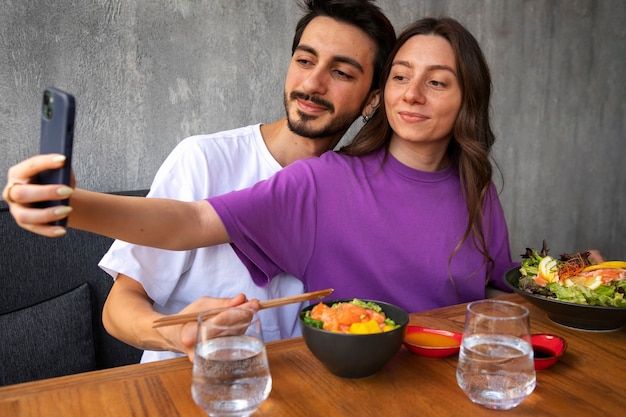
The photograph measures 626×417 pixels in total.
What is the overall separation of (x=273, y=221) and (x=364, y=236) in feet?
0.84

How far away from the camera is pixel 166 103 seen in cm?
246

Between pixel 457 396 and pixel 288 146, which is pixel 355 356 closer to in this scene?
pixel 457 396

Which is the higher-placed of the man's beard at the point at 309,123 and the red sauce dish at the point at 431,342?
the man's beard at the point at 309,123

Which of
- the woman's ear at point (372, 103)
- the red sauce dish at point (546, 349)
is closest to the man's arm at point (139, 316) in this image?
the red sauce dish at point (546, 349)

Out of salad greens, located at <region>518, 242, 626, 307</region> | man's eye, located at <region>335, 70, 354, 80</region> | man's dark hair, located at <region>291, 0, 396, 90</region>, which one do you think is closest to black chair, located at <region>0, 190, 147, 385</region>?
man's eye, located at <region>335, 70, 354, 80</region>

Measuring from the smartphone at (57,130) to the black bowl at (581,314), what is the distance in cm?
96

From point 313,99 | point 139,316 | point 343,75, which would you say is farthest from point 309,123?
point 139,316

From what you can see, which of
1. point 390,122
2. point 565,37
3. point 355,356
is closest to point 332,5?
point 390,122

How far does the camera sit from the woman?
1532mm

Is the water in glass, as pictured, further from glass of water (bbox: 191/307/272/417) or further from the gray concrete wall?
the gray concrete wall

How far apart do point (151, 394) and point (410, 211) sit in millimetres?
924

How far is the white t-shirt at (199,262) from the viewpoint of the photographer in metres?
1.47

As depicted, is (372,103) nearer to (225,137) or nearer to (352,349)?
(225,137)

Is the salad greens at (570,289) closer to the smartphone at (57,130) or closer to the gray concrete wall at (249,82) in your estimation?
the smartphone at (57,130)
